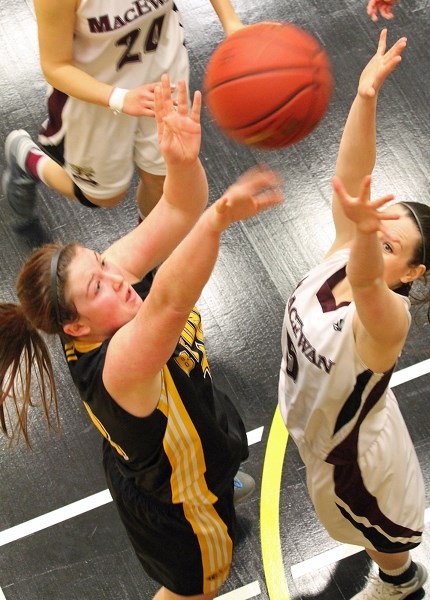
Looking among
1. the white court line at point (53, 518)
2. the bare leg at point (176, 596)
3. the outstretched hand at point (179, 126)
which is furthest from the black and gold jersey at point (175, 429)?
the white court line at point (53, 518)

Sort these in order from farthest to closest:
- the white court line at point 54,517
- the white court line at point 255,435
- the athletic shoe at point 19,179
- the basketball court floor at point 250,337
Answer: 1. the athletic shoe at point 19,179
2. the white court line at point 255,435
3. the white court line at point 54,517
4. the basketball court floor at point 250,337

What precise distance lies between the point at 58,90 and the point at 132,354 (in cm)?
173

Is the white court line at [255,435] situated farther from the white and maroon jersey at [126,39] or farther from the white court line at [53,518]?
the white and maroon jersey at [126,39]

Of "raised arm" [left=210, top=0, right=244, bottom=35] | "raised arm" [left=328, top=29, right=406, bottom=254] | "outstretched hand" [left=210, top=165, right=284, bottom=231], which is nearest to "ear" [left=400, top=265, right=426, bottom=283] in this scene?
"raised arm" [left=328, top=29, right=406, bottom=254]

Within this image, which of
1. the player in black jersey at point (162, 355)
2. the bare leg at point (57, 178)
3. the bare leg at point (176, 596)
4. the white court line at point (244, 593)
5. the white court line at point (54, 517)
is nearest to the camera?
the player in black jersey at point (162, 355)

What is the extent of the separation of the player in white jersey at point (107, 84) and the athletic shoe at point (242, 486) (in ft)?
4.45

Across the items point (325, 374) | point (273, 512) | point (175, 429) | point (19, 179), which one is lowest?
point (273, 512)

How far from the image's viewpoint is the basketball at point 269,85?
275cm

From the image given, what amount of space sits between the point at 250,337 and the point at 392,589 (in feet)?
4.67

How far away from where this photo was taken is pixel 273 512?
3.87 m

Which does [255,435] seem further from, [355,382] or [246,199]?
[246,199]

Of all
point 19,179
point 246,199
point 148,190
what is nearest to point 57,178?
point 19,179

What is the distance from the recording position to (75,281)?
2691mm

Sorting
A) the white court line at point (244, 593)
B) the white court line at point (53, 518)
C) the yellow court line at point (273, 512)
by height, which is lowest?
the white court line at point (53, 518)
